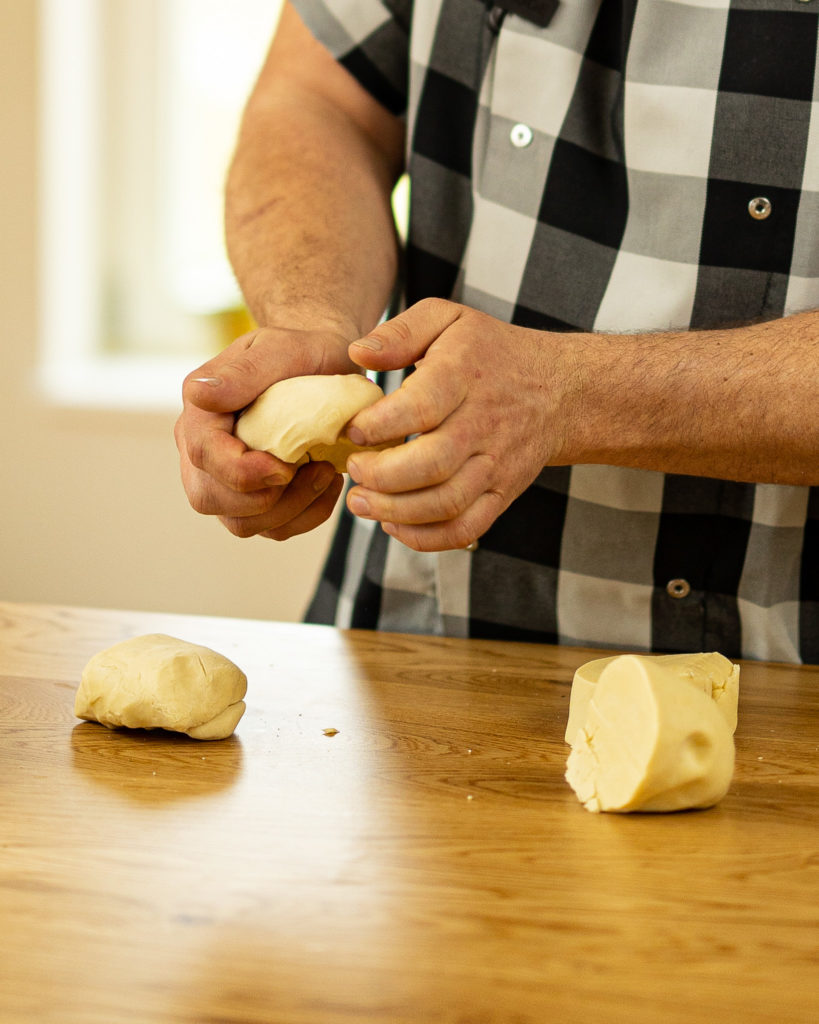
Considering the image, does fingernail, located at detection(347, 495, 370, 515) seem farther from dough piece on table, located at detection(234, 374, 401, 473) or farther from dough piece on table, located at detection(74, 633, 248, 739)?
dough piece on table, located at detection(74, 633, 248, 739)

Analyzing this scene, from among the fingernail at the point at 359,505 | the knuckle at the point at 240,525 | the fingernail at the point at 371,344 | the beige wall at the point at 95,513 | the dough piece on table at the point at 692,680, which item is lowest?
the beige wall at the point at 95,513

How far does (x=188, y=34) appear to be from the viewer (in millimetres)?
2934

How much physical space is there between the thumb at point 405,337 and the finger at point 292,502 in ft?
0.55

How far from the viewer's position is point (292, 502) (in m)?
1.03

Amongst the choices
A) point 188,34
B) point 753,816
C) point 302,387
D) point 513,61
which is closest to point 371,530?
point 302,387

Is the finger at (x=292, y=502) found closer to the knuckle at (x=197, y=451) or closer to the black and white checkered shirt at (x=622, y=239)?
the knuckle at (x=197, y=451)

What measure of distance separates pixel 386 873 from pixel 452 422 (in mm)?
368

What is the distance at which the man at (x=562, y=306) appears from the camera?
36.9 inches

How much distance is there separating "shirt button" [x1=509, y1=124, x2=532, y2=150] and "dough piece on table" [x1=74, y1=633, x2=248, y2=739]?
0.71 m

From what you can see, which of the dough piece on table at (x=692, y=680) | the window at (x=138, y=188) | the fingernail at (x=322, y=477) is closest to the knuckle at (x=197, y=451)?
the fingernail at (x=322, y=477)

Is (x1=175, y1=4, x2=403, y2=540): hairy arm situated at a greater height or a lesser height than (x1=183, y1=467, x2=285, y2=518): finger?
greater

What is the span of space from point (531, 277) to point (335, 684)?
54 centimetres

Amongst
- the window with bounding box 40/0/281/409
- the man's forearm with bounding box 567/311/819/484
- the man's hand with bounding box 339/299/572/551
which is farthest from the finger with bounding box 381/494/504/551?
the window with bounding box 40/0/281/409

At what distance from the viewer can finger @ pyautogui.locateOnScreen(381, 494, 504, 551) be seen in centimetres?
90
